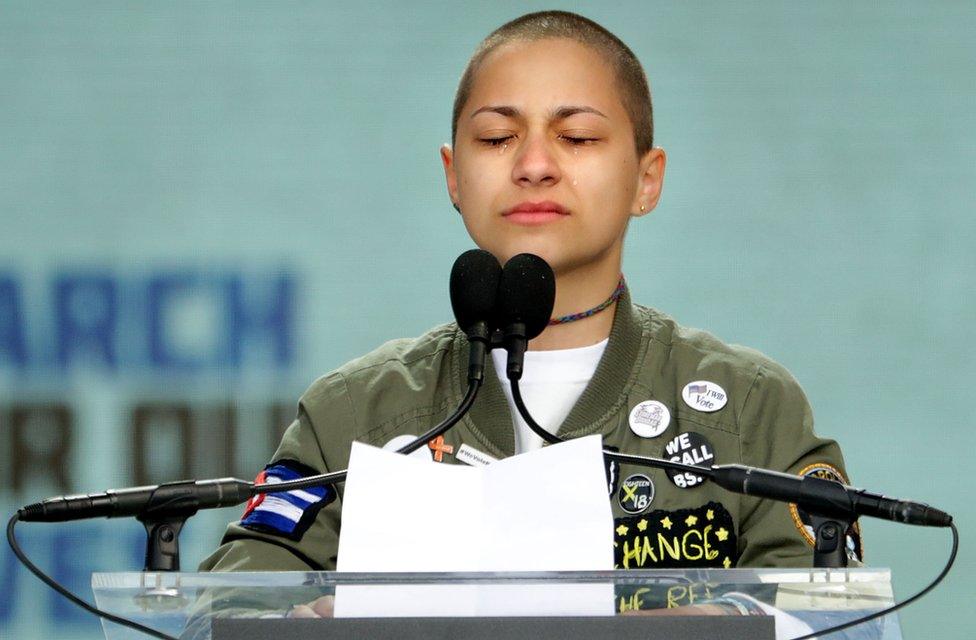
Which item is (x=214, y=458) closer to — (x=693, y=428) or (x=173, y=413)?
(x=173, y=413)

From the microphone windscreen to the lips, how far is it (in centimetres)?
35

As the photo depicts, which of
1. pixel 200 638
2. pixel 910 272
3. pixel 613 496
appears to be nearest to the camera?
pixel 200 638

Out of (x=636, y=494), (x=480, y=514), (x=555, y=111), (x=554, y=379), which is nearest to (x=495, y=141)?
(x=555, y=111)

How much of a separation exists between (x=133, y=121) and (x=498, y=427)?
130 centimetres

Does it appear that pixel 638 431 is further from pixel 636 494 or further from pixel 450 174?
pixel 450 174

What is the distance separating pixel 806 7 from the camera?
258 centimetres

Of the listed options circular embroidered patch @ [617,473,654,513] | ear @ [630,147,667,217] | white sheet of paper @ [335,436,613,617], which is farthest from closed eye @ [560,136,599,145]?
white sheet of paper @ [335,436,613,617]

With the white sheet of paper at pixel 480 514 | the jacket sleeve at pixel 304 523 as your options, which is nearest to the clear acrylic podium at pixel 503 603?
the white sheet of paper at pixel 480 514

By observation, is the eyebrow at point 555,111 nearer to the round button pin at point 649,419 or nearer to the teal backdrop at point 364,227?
the round button pin at point 649,419

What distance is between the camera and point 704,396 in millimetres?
1649

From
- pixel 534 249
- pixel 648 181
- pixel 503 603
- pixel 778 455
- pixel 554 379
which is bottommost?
pixel 503 603

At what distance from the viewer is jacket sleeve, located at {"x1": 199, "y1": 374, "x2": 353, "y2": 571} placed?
145cm

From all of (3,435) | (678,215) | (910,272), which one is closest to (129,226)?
(3,435)

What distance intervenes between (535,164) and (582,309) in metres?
0.22
